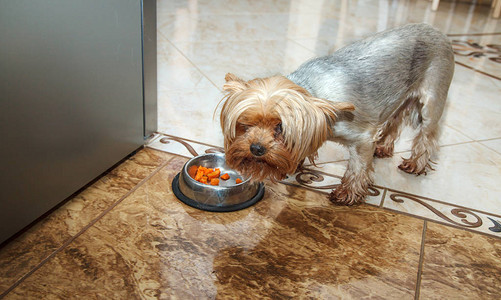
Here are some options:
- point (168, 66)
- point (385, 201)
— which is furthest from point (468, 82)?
point (168, 66)

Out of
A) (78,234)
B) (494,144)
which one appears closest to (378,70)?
(494,144)

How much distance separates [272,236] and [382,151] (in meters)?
1.08

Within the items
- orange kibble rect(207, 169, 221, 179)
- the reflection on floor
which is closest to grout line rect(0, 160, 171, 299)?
the reflection on floor

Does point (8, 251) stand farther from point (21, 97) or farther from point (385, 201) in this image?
point (385, 201)

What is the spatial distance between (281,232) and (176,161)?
0.74m

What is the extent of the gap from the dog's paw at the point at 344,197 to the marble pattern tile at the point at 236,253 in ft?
0.12

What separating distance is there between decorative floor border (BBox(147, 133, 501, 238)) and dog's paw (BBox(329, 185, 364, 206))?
9cm

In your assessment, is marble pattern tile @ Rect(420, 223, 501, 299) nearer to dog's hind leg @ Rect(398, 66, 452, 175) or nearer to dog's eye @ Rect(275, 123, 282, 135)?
dog's hind leg @ Rect(398, 66, 452, 175)

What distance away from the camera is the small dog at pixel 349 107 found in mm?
1679

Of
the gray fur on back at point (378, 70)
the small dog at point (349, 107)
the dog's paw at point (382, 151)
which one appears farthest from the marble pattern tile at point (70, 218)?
the dog's paw at point (382, 151)

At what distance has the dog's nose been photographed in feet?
5.55

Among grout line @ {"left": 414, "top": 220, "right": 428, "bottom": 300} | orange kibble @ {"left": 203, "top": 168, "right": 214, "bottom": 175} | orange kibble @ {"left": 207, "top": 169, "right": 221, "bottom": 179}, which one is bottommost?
grout line @ {"left": 414, "top": 220, "right": 428, "bottom": 300}

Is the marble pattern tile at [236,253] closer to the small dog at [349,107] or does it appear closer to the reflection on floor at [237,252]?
the reflection on floor at [237,252]

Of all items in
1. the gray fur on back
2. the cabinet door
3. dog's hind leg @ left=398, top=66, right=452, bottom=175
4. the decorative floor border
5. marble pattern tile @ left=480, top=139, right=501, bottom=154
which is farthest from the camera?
marble pattern tile @ left=480, top=139, right=501, bottom=154
